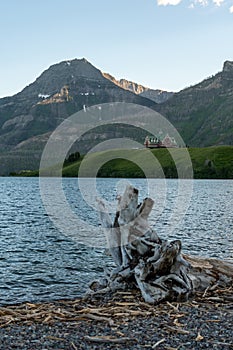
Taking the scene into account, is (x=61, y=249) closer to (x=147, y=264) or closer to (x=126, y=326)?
(x=147, y=264)

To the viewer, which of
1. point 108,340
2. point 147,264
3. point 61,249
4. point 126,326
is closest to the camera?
point 108,340

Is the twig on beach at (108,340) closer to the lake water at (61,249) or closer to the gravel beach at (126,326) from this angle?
the gravel beach at (126,326)

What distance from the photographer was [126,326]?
57.0ft

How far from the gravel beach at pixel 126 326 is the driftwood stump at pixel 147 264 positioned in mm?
921

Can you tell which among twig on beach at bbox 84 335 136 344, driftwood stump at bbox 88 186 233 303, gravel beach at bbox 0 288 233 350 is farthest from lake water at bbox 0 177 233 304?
twig on beach at bbox 84 335 136 344

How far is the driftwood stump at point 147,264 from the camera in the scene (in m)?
22.2

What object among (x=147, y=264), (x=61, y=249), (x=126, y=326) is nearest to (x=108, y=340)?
(x=126, y=326)

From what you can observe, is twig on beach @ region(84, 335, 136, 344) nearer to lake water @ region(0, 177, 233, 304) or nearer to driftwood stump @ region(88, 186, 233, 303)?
driftwood stump @ region(88, 186, 233, 303)

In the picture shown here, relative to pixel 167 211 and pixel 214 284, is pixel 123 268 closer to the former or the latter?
pixel 214 284

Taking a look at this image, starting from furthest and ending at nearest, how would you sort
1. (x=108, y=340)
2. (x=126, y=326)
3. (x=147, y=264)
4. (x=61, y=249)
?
(x=61, y=249)
(x=147, y=264)
(x=126, y=326)
(x=108, y=340)

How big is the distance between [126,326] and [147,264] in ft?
19.1

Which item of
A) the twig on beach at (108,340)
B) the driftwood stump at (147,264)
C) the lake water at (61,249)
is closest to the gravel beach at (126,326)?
the twig on beach at (108,340)

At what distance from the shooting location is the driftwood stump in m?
22.2

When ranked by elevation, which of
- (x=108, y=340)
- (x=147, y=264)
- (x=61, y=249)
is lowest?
(x=61, y=249)
